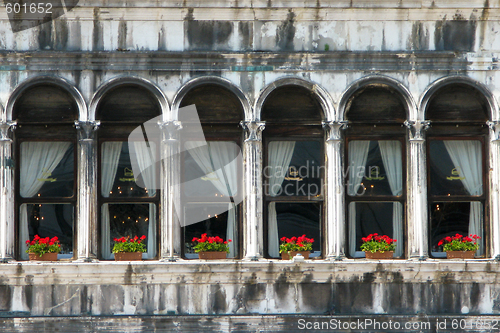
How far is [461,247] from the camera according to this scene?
12.9 meters

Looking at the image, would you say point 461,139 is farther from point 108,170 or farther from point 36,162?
point 36,162

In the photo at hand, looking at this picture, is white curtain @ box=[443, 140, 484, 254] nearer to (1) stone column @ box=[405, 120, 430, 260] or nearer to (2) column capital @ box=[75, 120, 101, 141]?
(1) stone column @ box=[405, 120, 430, 260]

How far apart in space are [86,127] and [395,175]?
5774mm

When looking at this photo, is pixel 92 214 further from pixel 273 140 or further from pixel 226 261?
pixel 273 140

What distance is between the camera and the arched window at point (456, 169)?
13.3 m

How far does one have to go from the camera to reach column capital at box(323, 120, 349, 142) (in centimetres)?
1298

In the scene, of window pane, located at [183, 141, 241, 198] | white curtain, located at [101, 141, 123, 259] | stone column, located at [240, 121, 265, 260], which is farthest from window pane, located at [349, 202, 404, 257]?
white curtain, located at [101, 141, 123, 259]

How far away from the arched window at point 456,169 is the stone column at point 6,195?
7.66m

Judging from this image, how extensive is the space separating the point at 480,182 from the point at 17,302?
8.74m

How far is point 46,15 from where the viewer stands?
12.9 m

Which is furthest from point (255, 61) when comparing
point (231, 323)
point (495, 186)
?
point (495, 186)

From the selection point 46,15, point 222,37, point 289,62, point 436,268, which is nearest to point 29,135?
point 46,15

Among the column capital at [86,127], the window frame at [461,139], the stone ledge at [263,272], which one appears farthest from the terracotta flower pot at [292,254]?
the column capital at [86,127]

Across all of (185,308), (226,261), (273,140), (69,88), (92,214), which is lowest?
(185,308)
